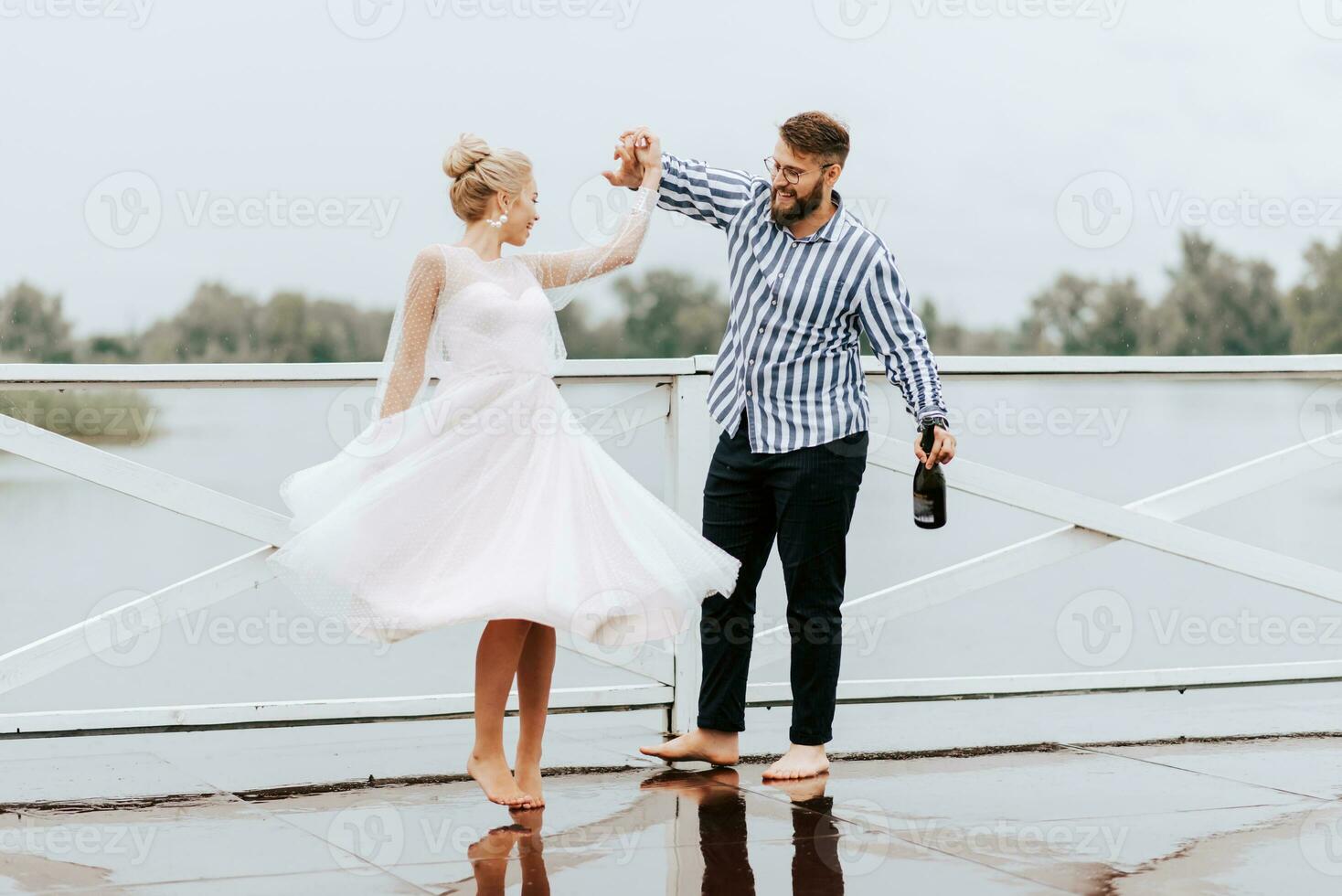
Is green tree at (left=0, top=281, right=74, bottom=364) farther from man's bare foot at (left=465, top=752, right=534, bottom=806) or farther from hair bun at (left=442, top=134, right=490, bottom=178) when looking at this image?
man's bare foot at (left=465, top=752, right=534, bottom=806)

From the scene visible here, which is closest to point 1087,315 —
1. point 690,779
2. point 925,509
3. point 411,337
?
point 925,509

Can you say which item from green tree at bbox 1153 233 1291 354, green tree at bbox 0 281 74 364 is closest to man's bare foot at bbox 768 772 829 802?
green tree at bbox 0 281 74 364

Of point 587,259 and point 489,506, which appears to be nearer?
point 489,506

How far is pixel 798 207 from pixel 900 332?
39 centimetres

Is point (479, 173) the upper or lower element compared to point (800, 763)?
upper

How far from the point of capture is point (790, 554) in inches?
146

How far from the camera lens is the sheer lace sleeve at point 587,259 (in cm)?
342

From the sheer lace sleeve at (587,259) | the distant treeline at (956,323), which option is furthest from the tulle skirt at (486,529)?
the distant treeline at (956,323)

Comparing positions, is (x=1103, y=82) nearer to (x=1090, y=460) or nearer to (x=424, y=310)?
(x=1090, y=460)

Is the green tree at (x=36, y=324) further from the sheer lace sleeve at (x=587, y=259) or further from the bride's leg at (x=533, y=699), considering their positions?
the bride's leg at (x=533, y=699)

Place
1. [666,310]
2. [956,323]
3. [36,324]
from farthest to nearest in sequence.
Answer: [956,323] < [36,324] < [666,310]

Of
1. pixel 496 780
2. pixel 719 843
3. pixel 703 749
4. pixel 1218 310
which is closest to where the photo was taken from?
pixel 719 843

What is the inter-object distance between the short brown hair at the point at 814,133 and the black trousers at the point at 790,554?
674mm

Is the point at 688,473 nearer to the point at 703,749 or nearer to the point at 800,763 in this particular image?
the point at 703,749
